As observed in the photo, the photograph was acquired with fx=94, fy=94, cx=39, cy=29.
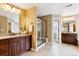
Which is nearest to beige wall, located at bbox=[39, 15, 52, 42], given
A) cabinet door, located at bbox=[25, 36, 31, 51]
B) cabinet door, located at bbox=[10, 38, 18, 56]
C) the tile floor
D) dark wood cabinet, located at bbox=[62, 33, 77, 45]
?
dark wood cabinet, located at bbox=[62, 33, 77, 45]

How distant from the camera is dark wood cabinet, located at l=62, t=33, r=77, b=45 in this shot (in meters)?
5.89

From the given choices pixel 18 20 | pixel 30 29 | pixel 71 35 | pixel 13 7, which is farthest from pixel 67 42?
pixel 13 7

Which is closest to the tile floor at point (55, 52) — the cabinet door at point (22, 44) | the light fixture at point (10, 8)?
the cabinet door at point (22, 44)

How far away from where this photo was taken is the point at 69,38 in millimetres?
6191

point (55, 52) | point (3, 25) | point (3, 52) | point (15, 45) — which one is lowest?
point (55, 52)

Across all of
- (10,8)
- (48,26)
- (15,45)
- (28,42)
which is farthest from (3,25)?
(48,26)

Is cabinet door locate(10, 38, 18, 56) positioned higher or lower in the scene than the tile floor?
higher

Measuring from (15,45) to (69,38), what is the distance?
4036 mm

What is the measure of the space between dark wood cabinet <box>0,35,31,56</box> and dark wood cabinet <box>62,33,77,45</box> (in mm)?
3089

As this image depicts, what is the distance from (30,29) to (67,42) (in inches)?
124

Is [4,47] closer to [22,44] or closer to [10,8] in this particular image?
[22,44]

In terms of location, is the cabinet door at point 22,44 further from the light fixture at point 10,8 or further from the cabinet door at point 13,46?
the light fixture at point 10,8

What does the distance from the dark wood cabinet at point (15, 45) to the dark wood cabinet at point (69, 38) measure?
309 centimetres

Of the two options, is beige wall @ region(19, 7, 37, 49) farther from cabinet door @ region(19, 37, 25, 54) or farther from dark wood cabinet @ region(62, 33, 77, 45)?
dark wood cabinet @ region(62, 33, 77, 45)
